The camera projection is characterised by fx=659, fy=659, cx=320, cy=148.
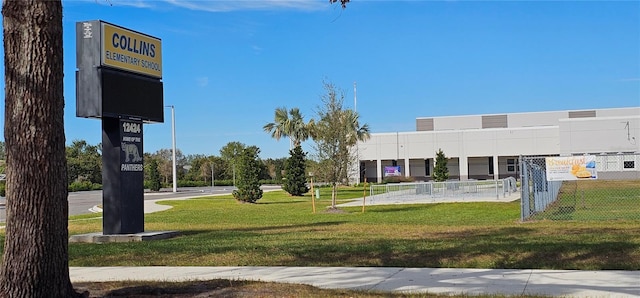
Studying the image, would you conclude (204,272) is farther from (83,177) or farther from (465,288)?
→ (83,177)

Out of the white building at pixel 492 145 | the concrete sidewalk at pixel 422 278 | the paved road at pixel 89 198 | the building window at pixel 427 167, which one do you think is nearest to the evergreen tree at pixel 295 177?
the paved road at pixel 89 198

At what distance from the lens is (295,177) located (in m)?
48.7

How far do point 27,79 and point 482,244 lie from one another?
8073 millimetres

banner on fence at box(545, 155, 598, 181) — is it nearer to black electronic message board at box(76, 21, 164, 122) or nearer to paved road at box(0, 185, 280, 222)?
black electronic message board at box(76, 21, 164, 122)

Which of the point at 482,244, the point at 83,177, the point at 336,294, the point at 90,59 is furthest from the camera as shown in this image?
the point at 83,177

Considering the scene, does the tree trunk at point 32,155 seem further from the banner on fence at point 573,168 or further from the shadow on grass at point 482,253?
the banner on fence at point 573,168

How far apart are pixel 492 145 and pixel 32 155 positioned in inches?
2929

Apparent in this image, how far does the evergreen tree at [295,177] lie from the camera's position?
48500 millimetres

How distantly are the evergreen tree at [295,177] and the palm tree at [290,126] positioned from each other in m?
14.0

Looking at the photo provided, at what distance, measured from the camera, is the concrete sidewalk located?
7.56 m

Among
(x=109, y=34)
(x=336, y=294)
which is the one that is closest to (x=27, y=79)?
(x=336, y=294)

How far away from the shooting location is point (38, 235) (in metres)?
6.22

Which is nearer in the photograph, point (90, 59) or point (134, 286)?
point (134, 286)

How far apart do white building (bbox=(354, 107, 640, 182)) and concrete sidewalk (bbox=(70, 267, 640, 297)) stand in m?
61.0
